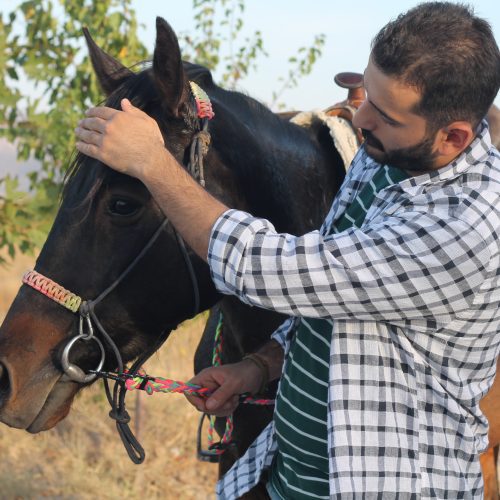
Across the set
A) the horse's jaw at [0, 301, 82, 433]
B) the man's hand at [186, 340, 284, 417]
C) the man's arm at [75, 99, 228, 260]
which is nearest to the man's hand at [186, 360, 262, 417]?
the man's hand at [186, 340, 284, 417]

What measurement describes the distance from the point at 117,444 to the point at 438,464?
421cm

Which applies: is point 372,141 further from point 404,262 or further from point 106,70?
point 106,70

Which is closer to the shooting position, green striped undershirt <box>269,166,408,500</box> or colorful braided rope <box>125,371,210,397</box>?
green striped undershirt <box>269,166,408,500</box>

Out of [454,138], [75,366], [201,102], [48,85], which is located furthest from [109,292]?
[48,85]

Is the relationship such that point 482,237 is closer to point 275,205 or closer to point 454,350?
point 454,350

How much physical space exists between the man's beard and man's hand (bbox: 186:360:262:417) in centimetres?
79

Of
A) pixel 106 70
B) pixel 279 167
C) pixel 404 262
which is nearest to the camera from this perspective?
pixel 404 262

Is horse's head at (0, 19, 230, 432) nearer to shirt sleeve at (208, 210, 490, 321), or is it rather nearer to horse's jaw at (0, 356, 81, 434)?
horse's jaw at (0, 356, 81, 434)

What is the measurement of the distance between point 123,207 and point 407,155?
78 cm

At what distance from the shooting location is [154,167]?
1864mm

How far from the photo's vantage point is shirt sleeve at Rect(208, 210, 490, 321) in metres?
1.69

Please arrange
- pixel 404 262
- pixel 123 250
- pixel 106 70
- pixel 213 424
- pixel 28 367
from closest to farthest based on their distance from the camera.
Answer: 1. pixel 404 262
2. pixel 28 367
3. pixel 123 250
4. pixel 106 70
5. pixel 213 424

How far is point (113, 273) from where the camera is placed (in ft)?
7.15

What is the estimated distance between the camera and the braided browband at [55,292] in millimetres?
2117
